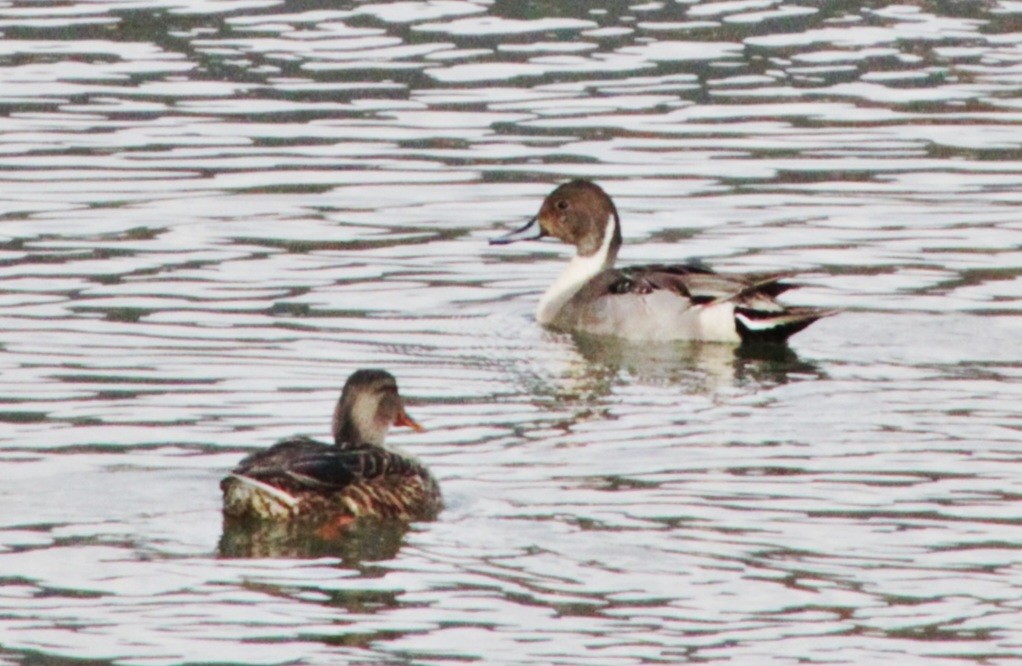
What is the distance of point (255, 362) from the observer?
1402cm

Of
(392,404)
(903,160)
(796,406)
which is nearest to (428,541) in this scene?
(392,404)

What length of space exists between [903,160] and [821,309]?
477 cm

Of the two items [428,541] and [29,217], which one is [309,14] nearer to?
[29,217]

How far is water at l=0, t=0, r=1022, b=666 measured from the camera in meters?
9.62

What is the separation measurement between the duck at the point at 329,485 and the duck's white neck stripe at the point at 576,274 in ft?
15.4

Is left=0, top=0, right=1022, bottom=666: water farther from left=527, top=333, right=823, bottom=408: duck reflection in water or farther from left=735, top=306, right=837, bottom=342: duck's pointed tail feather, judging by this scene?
left=735, top=306, right=837, bottom=342: duck's pointed tail feather

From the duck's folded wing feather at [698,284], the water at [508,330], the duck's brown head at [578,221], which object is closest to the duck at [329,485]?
the water at [508,330]

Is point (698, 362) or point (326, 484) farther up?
point (326, 484)

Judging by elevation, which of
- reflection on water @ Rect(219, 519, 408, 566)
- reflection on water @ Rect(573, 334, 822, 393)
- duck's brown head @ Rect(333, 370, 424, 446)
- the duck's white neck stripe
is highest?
duck's brown head @ Rect(333, 370, 424, 446)

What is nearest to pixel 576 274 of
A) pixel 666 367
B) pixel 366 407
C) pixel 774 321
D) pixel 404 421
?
pixel 774 321

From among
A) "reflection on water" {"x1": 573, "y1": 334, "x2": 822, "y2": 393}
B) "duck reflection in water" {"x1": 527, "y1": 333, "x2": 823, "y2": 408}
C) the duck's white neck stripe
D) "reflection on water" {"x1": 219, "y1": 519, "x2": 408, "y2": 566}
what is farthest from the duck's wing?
the duck's white neck stripe

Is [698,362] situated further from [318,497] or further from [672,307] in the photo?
[318,497]

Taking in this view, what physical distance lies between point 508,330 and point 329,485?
4.87 metres

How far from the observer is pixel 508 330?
1556 centimetres
